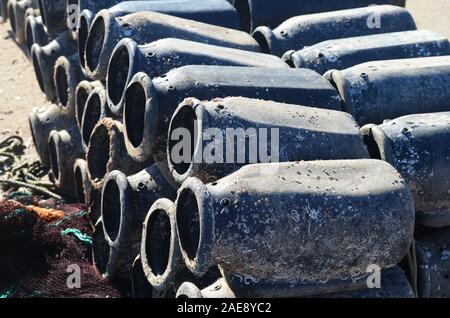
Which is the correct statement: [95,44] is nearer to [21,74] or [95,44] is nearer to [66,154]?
[66,154]

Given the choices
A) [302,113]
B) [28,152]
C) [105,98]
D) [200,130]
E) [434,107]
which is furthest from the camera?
[28,152]

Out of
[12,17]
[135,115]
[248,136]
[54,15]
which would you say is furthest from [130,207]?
[12,17]

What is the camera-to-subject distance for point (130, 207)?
399cm

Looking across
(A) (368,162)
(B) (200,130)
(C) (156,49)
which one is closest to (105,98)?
(C) (156,49)

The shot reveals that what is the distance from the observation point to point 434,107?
4.14 meters

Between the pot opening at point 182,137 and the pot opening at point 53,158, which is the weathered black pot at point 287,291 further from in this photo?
the pot opening at point 53,158

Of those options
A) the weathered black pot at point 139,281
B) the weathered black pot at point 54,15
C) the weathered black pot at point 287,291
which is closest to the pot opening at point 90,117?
the weathered black pot at point 139,281

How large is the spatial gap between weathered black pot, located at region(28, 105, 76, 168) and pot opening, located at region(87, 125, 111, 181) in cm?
87

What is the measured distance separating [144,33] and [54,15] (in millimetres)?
1721

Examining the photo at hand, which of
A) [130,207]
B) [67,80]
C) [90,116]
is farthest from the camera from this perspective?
[67,80]

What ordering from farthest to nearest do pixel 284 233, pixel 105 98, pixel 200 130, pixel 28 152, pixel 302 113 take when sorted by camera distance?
pixel 28 152 → pixel 105 98 → pixel 302 113 → pixel 200 130 → pixel 284 233

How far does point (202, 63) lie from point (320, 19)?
1.29m

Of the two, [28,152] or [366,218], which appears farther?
[28,152]
